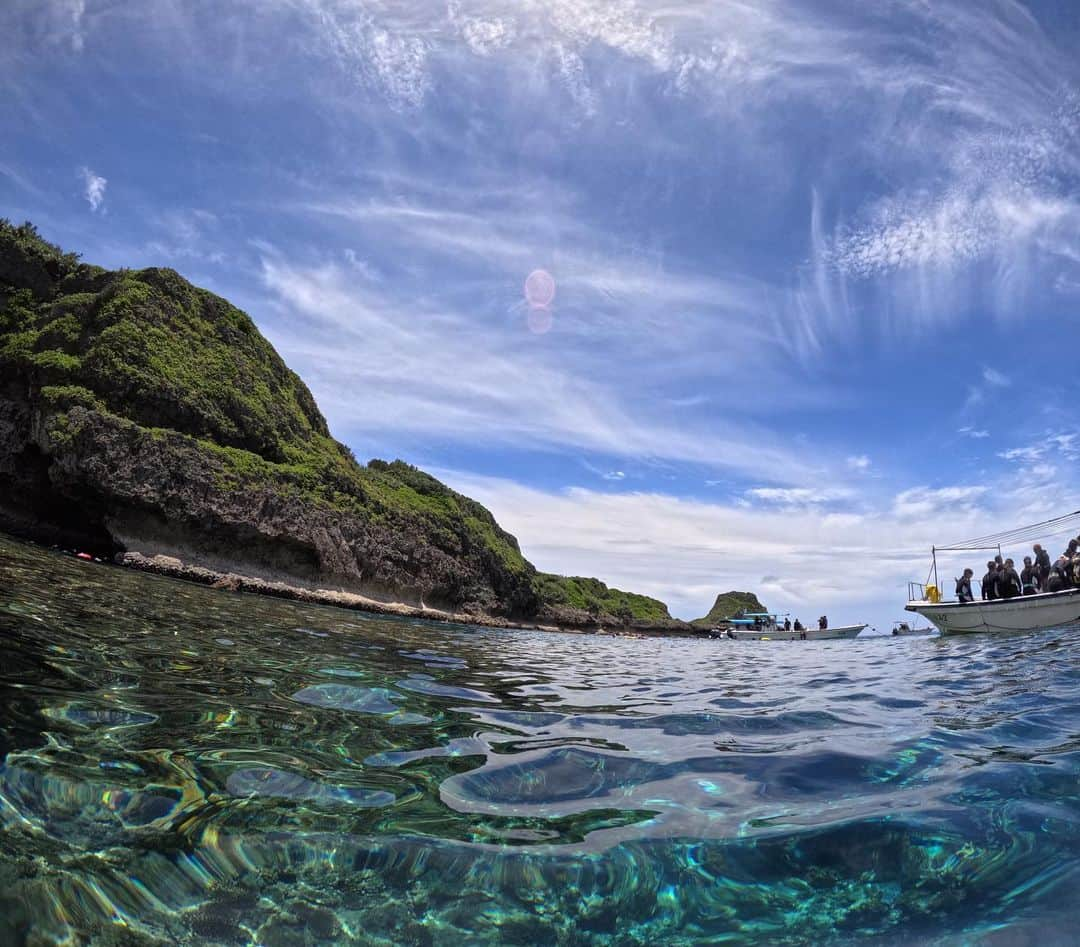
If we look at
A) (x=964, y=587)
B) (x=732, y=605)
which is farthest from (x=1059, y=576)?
(x=732, y=605)

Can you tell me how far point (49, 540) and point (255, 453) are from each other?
11.9 meters

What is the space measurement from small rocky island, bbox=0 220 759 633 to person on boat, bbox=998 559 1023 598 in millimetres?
32099

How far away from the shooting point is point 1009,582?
57.0 feet

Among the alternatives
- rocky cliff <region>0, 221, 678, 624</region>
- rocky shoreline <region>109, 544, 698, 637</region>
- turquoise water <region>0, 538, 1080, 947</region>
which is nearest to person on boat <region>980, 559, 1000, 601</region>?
turquoise water <region>0, 538, 1080, 947</region>

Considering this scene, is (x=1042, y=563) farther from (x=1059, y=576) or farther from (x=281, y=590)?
(x=281, y=590)

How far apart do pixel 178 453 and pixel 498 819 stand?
35.7m

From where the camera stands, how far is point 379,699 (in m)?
5.27

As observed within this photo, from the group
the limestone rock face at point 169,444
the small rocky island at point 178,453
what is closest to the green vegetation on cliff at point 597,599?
the small rocky island at point 178,453

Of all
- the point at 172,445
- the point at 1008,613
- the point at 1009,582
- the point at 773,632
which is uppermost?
the point at 172,445

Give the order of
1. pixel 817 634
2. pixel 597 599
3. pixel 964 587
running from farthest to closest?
pixel 597 599 → pixel 817 634 → pixel 964 587

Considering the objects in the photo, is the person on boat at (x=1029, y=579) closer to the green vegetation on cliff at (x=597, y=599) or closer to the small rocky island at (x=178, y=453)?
A: the small rocky island at (x=178, y=453)

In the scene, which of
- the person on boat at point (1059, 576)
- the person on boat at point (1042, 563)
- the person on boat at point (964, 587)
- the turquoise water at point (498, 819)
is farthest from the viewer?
the person on boat at point (964, 587)

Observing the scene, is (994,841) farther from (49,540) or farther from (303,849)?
(49,540)

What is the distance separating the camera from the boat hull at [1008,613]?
15.0 metres
